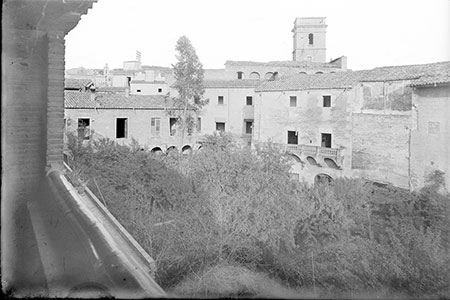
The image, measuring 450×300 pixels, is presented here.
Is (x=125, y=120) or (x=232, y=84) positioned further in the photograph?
(x=232, y=84)

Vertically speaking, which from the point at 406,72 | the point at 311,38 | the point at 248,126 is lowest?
the point at 248,126

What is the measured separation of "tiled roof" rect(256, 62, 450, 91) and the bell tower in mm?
19877

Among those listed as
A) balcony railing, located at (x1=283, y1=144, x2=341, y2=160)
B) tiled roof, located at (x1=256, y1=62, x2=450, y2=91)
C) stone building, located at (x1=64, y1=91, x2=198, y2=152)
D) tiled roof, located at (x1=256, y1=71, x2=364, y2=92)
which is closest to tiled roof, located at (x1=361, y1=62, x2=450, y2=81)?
tiled roof, located at (x1=256, y1=62, x2=450, y2=91)

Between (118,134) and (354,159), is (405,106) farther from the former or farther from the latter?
(118,134)

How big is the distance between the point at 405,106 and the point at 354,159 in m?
4.25

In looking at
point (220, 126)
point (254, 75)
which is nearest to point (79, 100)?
point (220, 126)

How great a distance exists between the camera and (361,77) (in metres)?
24.4

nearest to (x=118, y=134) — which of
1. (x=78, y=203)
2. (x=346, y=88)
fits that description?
(x=346, y=88)

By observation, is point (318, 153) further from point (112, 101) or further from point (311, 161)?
point (112, 101)

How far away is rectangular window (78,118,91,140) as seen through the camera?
2668 centimetres

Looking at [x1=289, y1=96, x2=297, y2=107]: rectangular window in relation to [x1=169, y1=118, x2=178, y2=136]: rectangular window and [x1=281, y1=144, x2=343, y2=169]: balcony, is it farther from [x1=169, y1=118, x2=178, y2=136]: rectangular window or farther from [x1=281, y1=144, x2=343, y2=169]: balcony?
[x1=169, y1=118, x2=178, y2=136]: rectangular window

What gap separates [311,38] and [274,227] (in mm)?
40720

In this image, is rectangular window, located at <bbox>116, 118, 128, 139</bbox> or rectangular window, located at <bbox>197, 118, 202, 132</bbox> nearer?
A: rectangular window, located at <bbox>116, 118, 128, 139</bbox>

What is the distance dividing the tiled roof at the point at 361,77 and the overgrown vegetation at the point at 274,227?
613 cm
